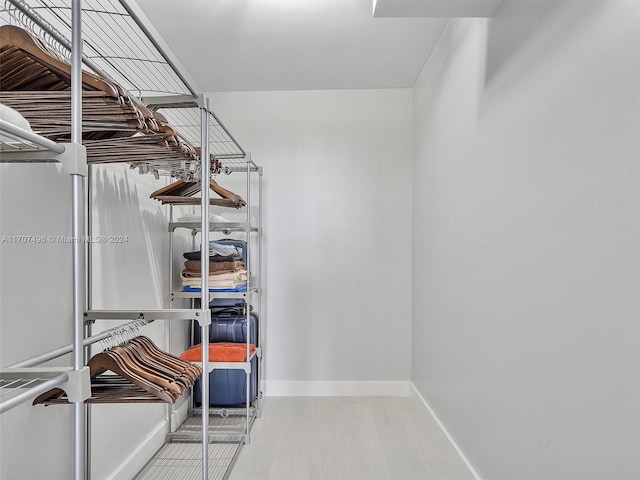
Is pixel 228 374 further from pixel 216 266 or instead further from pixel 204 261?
pixel 204 261

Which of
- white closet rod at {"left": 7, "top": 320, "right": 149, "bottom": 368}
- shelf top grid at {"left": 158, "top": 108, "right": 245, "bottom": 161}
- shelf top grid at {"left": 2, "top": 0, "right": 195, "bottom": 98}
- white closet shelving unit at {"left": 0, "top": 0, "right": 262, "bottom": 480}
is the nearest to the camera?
white closet shelving unit at {"left": 0, "top": 0, "right": 262, "bottom": 480}

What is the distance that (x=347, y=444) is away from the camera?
225 centimetres

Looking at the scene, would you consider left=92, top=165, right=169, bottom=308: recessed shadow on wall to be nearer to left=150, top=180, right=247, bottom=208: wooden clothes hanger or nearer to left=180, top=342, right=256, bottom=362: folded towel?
left=150, top=180, right=247, bottom=208: wooden clothes hanger

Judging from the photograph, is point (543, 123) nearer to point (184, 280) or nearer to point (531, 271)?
point (531, 271)

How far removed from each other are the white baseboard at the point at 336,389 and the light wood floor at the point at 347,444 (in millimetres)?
83

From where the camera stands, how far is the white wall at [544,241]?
0.91 m

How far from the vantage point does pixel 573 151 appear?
3.56 feet

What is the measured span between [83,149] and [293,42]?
1922 millimetres

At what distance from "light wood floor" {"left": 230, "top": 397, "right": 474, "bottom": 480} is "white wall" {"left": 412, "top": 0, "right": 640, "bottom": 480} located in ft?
0.75

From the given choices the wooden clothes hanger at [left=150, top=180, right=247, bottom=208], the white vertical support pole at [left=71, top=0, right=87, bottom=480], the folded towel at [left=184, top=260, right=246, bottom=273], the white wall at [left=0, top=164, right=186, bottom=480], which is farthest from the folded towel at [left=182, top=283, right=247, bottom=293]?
the white vertical support pole at [left=71, top=0, right=87, bottom=480]

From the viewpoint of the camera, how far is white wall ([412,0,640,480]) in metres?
0.91

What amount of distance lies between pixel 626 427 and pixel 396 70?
8.09 feet

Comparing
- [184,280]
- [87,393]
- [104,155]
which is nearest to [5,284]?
[104,155]

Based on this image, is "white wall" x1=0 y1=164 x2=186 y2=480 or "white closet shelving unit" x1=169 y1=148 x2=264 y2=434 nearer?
"white wall" x1=0 y1=164 x2=186 y2=480
